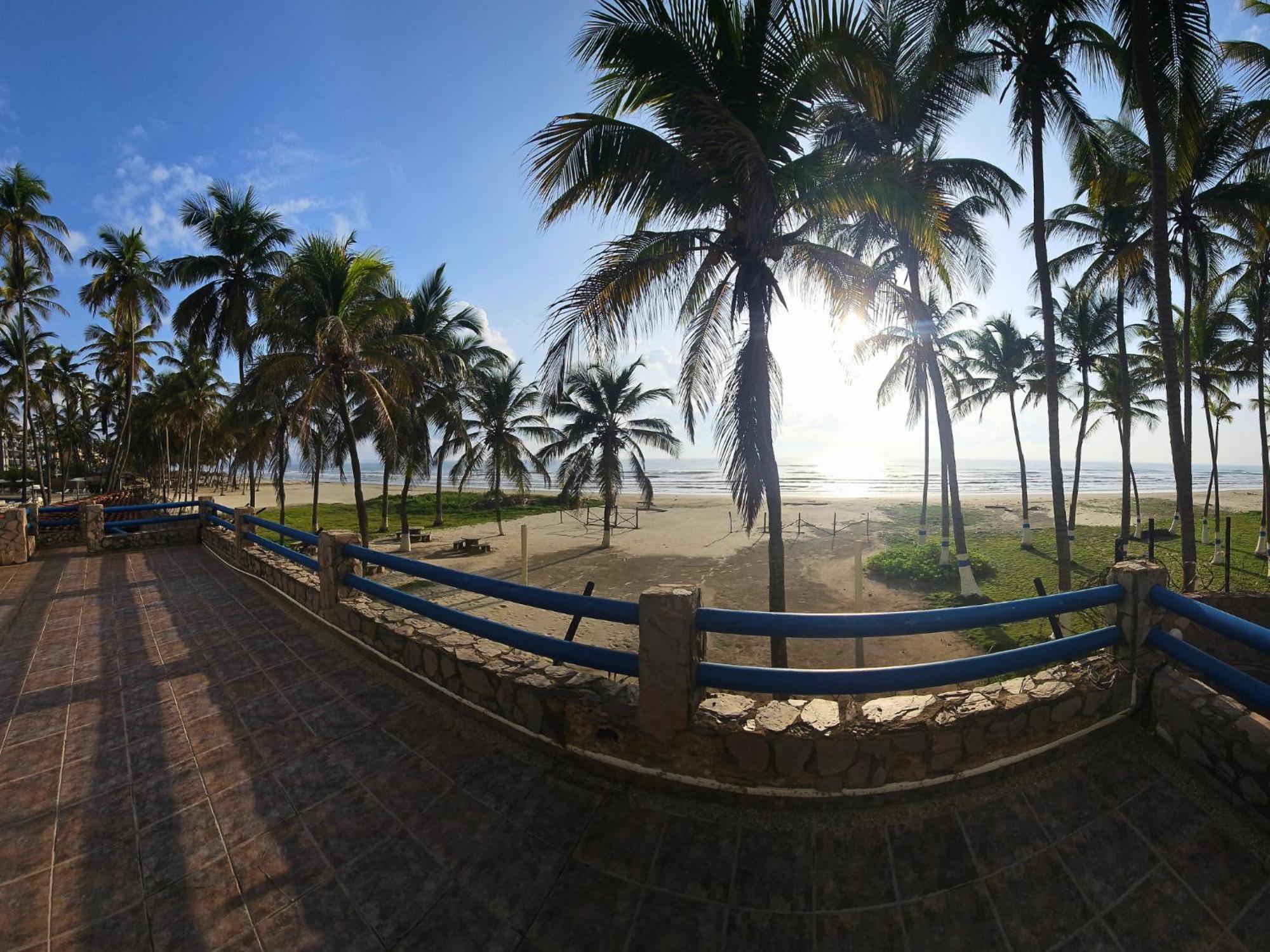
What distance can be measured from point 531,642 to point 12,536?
13.3 meters

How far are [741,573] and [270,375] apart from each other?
13.1 meters

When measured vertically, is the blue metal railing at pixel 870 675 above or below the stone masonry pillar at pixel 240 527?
below

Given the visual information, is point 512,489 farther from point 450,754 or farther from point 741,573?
point 450,754

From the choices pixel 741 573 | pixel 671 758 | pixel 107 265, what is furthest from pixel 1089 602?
pixel 107 265

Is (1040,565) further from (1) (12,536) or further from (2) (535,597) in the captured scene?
(1) (12,536)

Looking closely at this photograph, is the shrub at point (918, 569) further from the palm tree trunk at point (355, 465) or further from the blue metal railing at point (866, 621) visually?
the palm tree trunk at point (355, 465)

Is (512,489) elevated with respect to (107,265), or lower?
lower

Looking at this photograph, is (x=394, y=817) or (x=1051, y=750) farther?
(x=1051, y=750)

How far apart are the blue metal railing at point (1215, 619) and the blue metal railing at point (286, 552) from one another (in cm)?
731

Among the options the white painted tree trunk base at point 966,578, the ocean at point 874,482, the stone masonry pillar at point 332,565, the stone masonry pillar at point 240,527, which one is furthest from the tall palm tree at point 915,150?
the ocean at point 874,482

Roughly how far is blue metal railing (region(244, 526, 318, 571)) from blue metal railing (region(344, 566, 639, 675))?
6.70 ft

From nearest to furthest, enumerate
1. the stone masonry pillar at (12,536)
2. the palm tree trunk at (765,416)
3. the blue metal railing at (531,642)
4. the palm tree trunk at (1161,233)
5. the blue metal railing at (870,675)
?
the blue metal railing at (870,675) → the blue metal railing at (531,642) → the palm tree trunk at (765,416) → the palm tree trunk at (1161,233) → the stone masonry pillar at (12,536)

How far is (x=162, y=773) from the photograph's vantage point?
116 inches

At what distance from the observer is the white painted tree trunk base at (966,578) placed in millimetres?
11070
